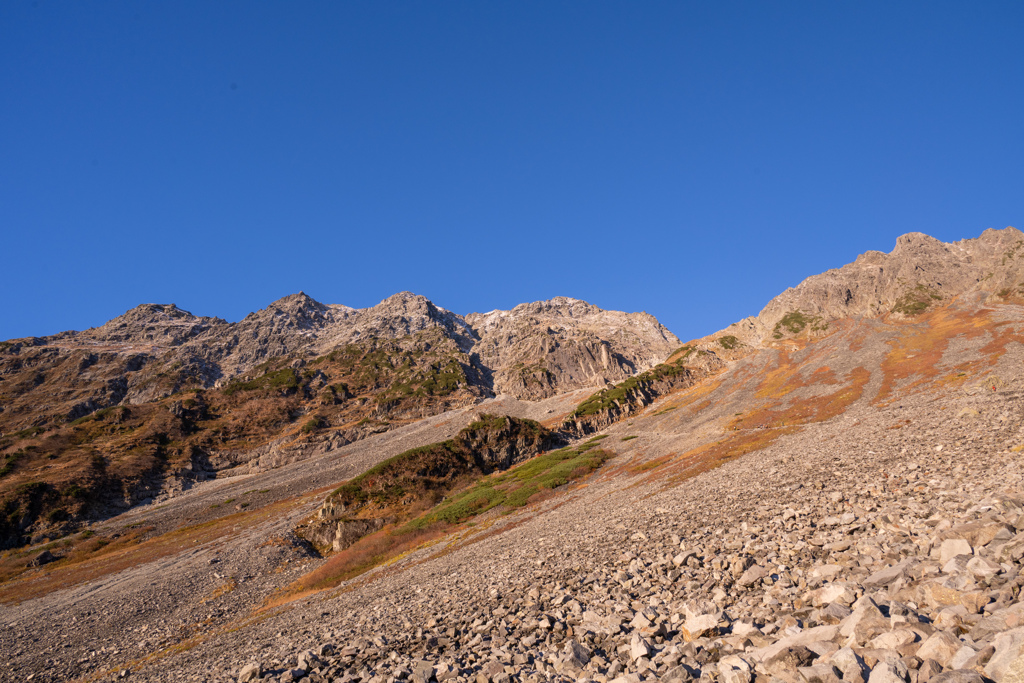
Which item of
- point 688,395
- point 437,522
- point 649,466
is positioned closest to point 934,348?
point 688,395

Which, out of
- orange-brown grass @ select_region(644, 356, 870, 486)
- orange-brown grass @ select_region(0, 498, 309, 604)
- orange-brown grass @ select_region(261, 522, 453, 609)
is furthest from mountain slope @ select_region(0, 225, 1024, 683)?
orange-brown grass @ select_region(0, 498, 309, 604)

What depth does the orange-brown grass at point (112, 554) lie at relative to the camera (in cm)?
6938

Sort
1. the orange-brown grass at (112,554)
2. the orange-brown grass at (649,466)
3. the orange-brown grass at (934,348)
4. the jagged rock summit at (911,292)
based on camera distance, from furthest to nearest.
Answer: the jagged rock summit at (911,292) → the orange-brown grass at (934,348) → the orange-brown grass at (112,554) → the orange-brown grass at (649,466)

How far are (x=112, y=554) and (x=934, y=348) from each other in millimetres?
191815

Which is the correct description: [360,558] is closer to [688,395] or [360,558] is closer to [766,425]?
[766,425]

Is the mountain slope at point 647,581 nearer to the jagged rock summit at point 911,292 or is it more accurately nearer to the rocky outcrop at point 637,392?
the rocky outcrop at point 637,392

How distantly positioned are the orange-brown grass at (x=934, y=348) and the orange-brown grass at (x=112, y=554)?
115554 millimetres

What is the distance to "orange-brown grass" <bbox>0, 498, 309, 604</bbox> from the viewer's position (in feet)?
228

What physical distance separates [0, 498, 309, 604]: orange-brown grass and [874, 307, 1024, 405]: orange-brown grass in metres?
116

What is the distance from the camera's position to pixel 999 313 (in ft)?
422

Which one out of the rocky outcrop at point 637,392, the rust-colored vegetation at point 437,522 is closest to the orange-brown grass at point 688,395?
the rocky outcrop at point 637,392

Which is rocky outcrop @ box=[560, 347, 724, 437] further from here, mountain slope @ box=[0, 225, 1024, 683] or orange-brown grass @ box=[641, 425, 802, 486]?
orange-brown grass @ box=[641, 425, 802, 486]

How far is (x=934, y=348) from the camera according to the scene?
11462cm

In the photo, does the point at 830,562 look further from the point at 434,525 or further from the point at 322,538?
the point at 322,538
